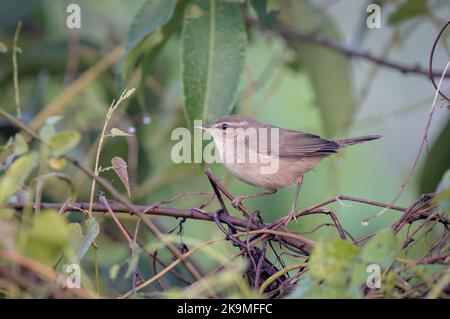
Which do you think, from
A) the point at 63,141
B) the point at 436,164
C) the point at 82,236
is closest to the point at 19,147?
the point at 63,141

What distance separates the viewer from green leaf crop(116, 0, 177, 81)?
349 cm

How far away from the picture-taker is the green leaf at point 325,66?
187 inches

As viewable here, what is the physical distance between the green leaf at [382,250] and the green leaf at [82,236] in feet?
2.93

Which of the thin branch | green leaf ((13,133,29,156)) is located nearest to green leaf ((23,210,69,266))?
green leaf ((13,133,29,156))

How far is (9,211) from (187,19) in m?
1.93

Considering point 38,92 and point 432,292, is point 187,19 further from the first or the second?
point 432,292

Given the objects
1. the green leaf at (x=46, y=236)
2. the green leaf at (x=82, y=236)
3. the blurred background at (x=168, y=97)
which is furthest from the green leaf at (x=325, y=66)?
the green leaf at (x=46, y=236)

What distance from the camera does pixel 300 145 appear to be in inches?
161

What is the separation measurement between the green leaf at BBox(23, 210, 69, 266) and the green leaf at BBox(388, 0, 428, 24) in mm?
3485

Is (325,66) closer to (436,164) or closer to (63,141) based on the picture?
(436,164)

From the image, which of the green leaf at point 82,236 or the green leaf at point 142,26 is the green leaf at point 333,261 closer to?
the green leaf at point 82,236

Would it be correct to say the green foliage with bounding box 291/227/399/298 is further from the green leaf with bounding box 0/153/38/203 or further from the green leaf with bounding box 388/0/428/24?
the green leaf with bounding box 388/0/428/24
